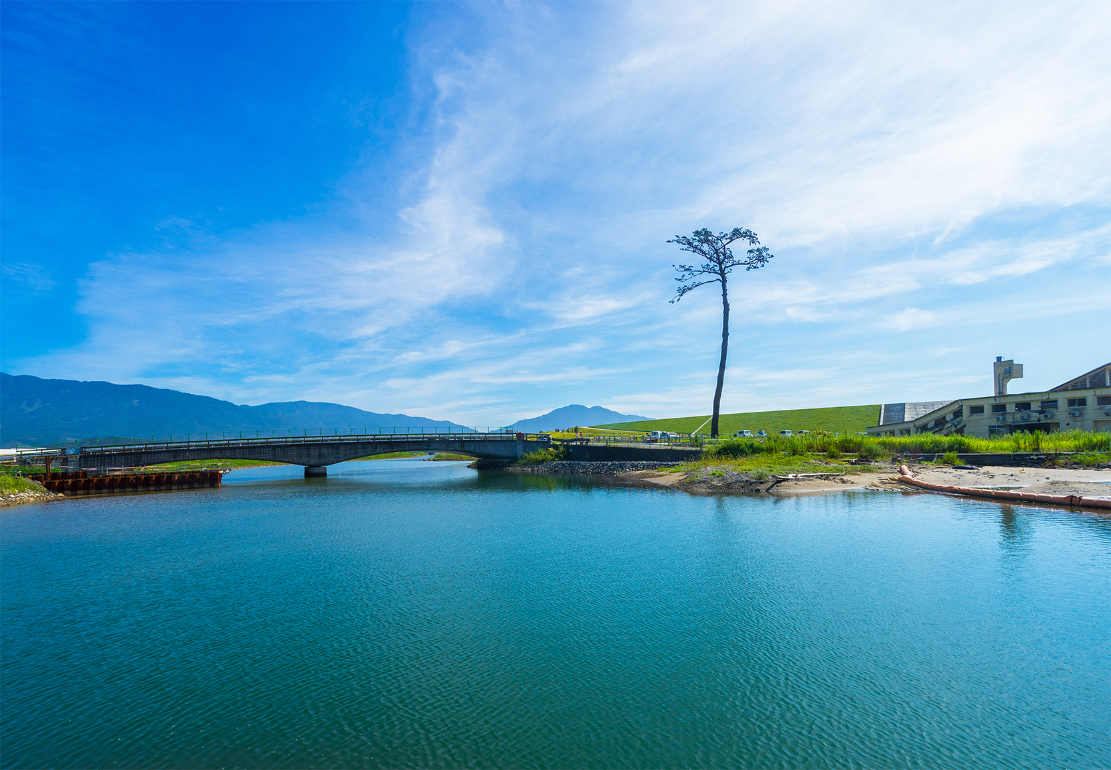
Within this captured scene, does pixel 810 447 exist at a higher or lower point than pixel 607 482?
higher

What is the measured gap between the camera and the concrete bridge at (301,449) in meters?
57.1

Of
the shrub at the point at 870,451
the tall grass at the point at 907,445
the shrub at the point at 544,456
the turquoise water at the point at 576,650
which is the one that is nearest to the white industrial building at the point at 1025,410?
the tall grass at the point at 907,445

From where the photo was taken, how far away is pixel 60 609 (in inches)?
578

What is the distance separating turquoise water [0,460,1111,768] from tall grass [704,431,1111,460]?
72.8 ft

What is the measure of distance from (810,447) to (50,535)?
54.3 meters

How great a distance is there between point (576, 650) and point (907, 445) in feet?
156

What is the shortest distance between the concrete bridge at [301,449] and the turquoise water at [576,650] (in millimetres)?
41820

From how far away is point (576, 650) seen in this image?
11.3m

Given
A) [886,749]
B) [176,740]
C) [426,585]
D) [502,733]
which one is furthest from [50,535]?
[886,749]

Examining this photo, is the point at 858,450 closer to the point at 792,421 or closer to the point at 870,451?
the point at 870,451

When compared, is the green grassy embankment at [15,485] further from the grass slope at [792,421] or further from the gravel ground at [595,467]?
the grass slope at [792,421]

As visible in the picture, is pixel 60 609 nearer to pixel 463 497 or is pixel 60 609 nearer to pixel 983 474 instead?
pixel 463 497

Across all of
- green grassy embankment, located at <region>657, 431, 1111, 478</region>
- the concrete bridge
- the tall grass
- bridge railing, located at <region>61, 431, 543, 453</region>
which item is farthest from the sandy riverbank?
bridge railing, located at <region>61, 431, 543, 453</region>

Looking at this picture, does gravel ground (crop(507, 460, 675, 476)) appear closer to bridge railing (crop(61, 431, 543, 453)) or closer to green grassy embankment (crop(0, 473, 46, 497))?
bridge railing (crop(61, 431, 543, 453))
